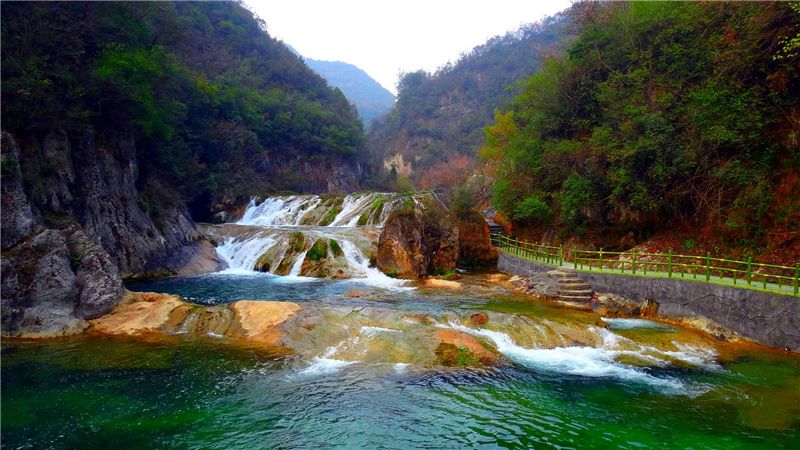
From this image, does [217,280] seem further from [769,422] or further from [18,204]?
[769,422]

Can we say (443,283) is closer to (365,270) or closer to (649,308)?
(365,270)

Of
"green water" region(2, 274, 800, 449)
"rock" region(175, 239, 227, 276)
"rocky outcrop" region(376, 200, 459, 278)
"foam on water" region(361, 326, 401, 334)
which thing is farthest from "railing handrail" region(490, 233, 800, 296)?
"rock" region(175, 239, 227, 276)

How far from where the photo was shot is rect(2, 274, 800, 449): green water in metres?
7.91

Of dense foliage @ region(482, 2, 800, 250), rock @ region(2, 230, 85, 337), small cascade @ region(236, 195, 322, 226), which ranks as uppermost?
dense foliage @ region(482, 2, 800, 250)

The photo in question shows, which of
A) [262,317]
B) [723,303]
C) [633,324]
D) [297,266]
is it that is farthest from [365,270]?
[723,303]

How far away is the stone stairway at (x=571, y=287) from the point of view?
18250mm

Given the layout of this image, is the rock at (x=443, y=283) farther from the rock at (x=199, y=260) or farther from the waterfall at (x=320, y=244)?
the rock at (x=199, y=260)

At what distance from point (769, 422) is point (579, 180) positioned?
15697 mm

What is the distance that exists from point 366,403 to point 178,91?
36.2m

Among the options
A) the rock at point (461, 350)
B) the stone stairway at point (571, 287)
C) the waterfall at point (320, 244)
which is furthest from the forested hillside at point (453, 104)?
the rock at point (461, 350)

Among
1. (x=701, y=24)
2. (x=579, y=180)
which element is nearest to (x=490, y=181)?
(x=579, y=180)

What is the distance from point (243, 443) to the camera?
25.3ft

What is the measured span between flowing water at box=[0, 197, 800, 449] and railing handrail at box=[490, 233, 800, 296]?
2234 mm

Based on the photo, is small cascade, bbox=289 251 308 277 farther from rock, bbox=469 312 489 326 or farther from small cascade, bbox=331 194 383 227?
rock, bbox=469 312 489 326
